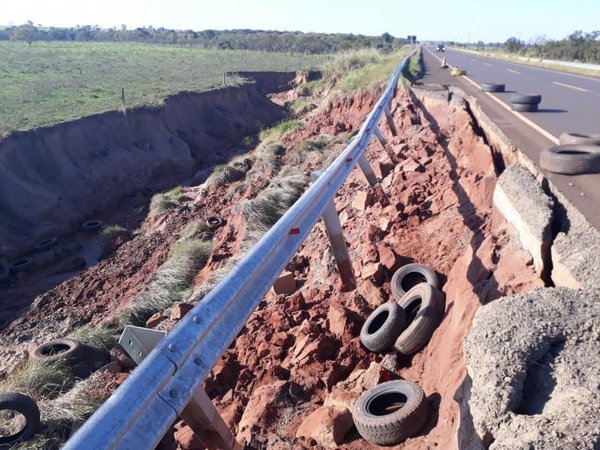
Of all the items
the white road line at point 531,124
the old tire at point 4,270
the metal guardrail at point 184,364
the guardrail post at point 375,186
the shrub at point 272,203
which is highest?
the metal guardrail at point 184,364

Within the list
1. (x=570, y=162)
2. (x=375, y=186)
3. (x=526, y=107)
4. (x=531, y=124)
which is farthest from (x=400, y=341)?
(x=526, y=107)

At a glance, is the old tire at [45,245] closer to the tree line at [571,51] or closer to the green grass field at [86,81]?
the green grass field at [86,81]

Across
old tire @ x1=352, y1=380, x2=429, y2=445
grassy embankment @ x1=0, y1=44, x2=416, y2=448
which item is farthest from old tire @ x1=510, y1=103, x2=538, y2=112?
old tire @ x1=352, y1=380, x2=429, y2=445

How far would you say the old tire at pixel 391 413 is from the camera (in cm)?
452

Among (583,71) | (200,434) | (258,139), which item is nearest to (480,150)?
(200,434)

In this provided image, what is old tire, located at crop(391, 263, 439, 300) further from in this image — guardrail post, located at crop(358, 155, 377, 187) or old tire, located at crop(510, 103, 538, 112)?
old tire, located at crop(510, 103, 538, 112)

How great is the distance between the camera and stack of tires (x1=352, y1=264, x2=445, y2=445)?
4.54 m

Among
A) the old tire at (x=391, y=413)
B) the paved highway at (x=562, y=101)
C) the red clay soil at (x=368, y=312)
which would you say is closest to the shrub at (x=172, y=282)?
the red clay soil at (x=368, y=312)

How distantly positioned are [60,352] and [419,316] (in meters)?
7.03

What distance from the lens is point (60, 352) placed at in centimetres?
1005

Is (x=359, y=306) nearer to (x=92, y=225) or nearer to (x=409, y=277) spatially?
(x=409, y=277)

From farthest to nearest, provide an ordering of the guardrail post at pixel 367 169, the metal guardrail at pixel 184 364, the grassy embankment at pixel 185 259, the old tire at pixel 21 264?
1. the old tire at pixel 21 264
2. the guardrail post at pixel 367 169
3. the grassy embankment at pixel 185 259
4. the metal guardrail at pixel 184 364

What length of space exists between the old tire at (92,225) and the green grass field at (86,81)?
4.83 metres

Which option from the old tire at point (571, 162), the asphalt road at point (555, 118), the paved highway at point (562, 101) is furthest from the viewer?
the paved highway at point (562, 101)
